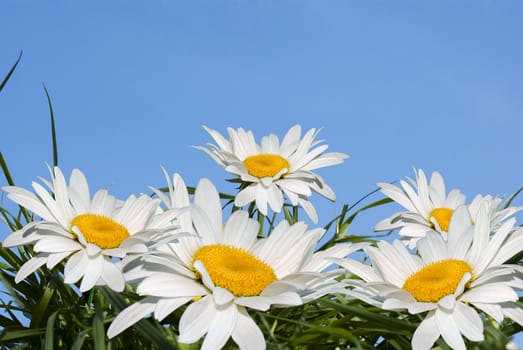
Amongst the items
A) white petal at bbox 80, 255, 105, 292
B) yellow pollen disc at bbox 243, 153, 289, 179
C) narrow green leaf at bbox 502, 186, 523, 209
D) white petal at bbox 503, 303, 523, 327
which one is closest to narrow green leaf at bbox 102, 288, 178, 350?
white petal at bbox 80, 255, 105, 292

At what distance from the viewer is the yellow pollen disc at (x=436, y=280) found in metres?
1.99

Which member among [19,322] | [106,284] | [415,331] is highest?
[415,331]

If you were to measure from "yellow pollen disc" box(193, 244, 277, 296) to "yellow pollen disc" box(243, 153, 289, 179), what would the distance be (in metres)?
1.43

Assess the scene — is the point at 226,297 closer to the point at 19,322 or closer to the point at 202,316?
the point at 202,316

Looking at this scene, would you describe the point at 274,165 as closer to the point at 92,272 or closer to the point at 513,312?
the point at 92,272

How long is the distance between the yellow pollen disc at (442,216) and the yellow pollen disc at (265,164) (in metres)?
0.75

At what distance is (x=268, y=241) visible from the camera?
203 cm

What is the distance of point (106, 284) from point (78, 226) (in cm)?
38

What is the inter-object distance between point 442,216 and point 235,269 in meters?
1.67

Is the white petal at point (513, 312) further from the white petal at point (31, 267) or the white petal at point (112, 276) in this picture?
the white petal at point (31, 267)

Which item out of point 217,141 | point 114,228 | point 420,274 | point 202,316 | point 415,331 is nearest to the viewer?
point 202,316

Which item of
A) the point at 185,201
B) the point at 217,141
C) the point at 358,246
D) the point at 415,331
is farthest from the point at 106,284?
the point at 217,141

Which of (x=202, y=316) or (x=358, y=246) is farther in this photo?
(x=358, y=246)

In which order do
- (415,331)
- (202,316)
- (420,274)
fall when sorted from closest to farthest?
(202,316)
(415,331)
(420,274)
